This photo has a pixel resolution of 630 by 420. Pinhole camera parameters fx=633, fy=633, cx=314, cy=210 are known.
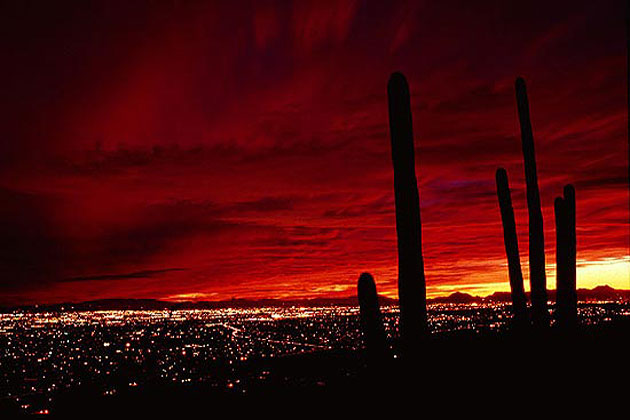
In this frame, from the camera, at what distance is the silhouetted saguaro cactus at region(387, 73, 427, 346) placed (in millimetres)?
7797

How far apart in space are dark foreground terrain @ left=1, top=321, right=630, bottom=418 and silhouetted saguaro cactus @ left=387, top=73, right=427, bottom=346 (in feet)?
1.16

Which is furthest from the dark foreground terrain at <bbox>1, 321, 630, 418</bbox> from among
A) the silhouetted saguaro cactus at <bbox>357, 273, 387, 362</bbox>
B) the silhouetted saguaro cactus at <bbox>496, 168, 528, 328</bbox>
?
the silhouetted saguaro cactus at <bbox>496, 168, 528, 328</bbox>

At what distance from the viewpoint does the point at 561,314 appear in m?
13.4

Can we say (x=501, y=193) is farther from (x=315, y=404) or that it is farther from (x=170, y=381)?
(x=170, y=381)

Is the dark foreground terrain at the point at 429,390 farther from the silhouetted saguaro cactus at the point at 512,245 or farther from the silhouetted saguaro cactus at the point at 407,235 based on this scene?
the silhouetted saguaro cactus at the point at 512,245

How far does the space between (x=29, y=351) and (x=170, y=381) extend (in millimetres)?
32701

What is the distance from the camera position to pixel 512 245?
51.5ft

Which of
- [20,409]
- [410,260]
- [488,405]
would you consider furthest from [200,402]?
[410,260]

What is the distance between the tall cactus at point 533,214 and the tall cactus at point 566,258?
3.12 feet

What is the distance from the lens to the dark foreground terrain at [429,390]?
8.20m

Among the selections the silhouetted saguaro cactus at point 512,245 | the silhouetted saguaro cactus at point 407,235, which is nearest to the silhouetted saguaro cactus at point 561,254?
the silhouetted saguaro cactus at point 512,245

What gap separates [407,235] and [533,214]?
7.67 meters

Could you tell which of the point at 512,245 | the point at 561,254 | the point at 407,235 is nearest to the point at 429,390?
the point at 407,235

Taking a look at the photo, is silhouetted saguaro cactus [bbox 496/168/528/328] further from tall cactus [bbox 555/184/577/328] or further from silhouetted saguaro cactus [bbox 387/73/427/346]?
silhouetted saguaro cactus [bbox 387/73/427/346]
